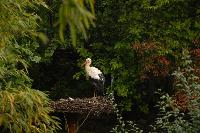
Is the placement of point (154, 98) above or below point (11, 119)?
above

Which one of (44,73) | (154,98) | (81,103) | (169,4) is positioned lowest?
(81,103)

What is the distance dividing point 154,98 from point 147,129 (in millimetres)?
769

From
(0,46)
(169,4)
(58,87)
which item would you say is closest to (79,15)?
(0,46)

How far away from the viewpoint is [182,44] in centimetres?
1123

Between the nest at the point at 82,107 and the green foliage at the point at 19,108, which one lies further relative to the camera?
the nest at the point at 82,107

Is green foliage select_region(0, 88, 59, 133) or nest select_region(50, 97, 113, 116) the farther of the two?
nest select_region(50, 97, 113, 116)

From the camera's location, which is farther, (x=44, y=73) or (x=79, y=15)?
(x=44, y=73)

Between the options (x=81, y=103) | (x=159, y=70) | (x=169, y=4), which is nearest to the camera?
(x=81, y=103)

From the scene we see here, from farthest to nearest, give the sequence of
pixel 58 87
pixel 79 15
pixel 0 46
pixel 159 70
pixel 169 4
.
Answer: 1. pixel 58 87
2. pixel 169 4
3. pixel 159 70
4. pixel 0 46
5. pixel 79 15

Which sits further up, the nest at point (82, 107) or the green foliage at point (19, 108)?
the nest at point (82, 107)

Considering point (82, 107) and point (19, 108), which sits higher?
point (82, 107)

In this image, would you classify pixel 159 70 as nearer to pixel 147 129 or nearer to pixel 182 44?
pixel 182 44

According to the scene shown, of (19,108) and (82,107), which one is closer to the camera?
(19,108)

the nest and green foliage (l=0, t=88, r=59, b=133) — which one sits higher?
the nest
